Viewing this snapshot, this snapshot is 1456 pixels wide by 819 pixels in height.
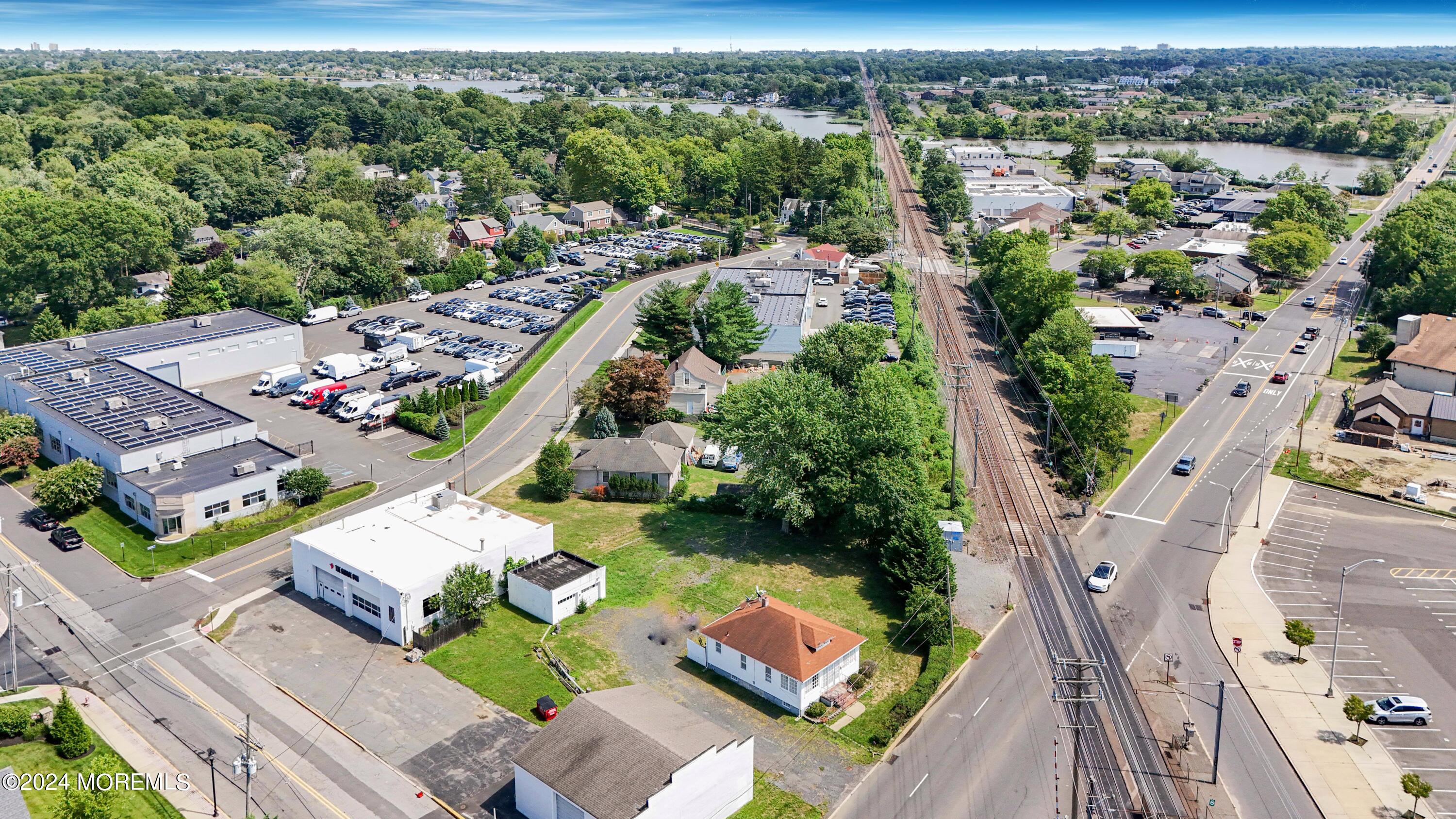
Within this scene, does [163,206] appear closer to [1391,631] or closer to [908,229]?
[908,229]

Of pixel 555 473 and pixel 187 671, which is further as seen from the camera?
pixel 555 473

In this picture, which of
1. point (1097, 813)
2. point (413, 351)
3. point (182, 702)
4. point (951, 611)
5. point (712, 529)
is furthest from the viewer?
point (413, 351)

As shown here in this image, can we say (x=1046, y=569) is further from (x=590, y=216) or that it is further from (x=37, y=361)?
(x=590, y=216)

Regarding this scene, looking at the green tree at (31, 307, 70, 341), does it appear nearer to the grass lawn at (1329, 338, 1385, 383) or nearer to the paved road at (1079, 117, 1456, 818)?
the paved road at (1079, 117, 1456, 818)

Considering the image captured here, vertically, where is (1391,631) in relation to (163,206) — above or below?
below

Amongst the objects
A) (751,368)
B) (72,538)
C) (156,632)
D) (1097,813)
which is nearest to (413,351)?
(751,368)

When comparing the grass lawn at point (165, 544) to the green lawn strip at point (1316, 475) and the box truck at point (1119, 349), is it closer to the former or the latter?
the green lawn strip at point (1316, 475)

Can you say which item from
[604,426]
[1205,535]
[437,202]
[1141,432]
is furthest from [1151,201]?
[604,426]
